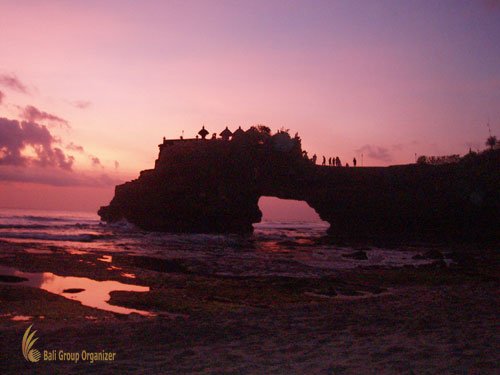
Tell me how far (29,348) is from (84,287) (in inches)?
290

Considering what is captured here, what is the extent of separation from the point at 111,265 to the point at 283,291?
31.3 feet

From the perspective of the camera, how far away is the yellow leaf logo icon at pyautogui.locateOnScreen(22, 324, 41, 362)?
23.7 feet

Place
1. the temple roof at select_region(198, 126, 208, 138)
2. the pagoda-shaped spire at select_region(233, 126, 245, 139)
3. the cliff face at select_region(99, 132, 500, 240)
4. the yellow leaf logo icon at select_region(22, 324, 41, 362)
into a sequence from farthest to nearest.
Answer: the temple roof at select_region(198, 126, 208, 138), the pagoda-shaped spire at select_region(233, 126, 245, 139), the cliff face at select_region(99, 132, 500, 240), the yellow leaf logo icon at select_region(22, 324, 41, 362)

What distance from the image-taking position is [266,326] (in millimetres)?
9609

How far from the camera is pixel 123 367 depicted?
22.1ft

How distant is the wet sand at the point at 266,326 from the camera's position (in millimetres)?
6727

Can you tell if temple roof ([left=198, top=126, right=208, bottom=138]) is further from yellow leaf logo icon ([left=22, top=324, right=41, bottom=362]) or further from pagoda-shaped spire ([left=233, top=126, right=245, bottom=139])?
yellow leaf logo icon ([left=22, top=324, right=41, bottom=362])

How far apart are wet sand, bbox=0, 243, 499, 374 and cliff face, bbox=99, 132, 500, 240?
133ft

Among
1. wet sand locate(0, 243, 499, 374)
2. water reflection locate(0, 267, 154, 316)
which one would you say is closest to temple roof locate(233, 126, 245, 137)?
wet sand locate(0, 243, 499, 374)

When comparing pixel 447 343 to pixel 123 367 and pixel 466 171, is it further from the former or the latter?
pixel 466 171

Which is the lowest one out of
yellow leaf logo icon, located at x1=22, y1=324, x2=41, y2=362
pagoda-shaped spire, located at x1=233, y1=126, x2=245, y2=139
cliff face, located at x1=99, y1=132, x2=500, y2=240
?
yellow leaf logo icon, located at x1=22, y1=324, x2=41, y2=362

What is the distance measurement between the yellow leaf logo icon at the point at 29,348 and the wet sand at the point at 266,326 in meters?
0.12

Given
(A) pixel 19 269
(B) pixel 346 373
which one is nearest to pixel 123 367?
(B) pixel 346 373

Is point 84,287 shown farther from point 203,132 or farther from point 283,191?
point 203,132
